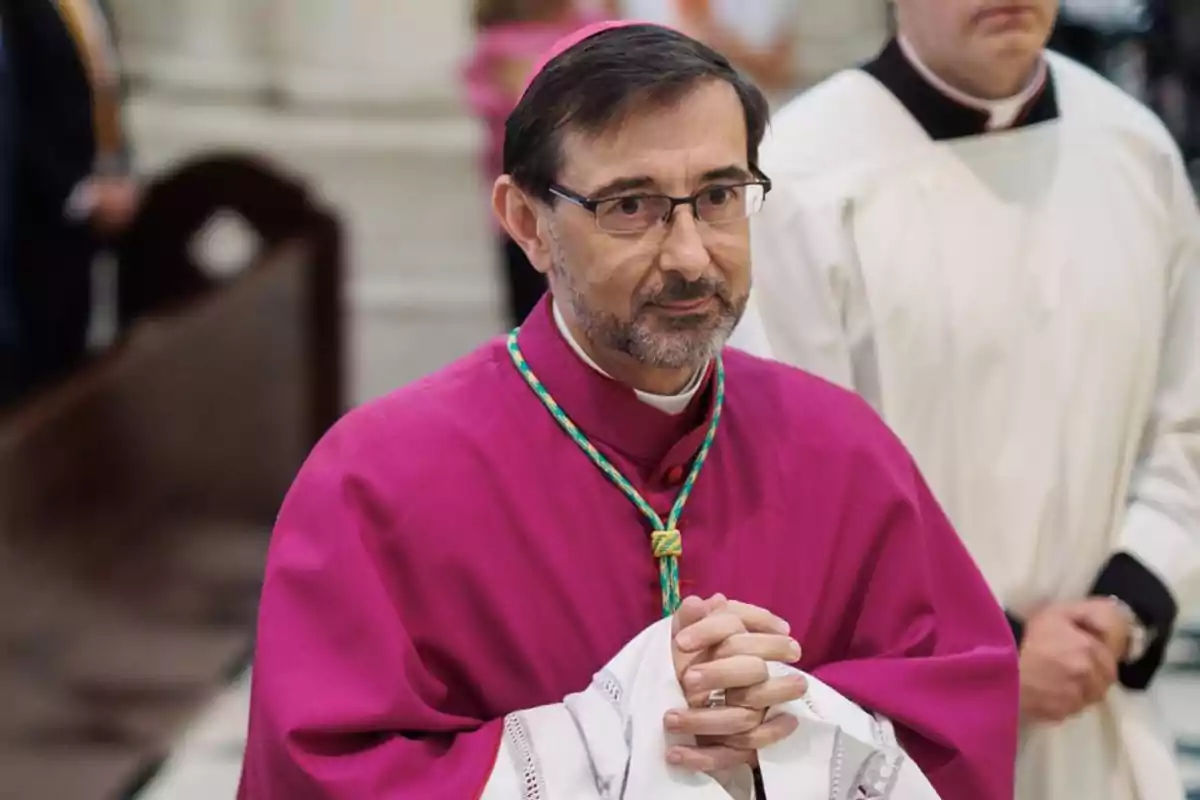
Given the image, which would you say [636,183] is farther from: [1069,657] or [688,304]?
[1069,657]

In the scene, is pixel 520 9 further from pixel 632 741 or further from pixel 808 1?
pixel 632 741

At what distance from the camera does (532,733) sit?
1790mm

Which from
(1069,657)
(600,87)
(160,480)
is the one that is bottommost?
(160,480)

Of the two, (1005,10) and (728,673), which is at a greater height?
(1005,10)

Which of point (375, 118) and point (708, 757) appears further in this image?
point (375, 118)

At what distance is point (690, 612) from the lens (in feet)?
5.79

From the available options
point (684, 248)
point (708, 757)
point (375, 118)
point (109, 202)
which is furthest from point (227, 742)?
point (375, 118)

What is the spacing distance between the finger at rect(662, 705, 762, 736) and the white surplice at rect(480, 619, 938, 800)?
0.04 feet

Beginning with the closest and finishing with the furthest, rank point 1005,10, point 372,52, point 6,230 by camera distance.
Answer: point 1005,10 → point 6,230 → point 372,52

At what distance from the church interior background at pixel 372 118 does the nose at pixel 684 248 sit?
584 cm

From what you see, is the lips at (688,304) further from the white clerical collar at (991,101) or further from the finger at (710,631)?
the white clerical collar at (991,101)

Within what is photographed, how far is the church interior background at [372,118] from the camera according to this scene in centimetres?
771

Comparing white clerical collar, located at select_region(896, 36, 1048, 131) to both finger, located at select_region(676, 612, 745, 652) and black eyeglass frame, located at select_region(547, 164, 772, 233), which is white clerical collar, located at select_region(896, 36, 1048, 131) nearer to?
black eyeglass frame, located at select_region(547, 164, 772, 233)

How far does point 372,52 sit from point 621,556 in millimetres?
6203
